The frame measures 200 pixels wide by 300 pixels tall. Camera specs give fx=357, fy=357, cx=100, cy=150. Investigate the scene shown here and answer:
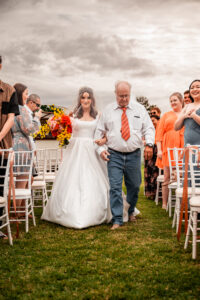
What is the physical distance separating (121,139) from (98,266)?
1.94 metres

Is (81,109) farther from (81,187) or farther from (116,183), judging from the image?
(116,183)

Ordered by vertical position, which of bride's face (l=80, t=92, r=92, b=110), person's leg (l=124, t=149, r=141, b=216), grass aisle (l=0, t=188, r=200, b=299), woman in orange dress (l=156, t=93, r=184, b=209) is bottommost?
grass aisle (l=0, t=188, r=200, b=299)

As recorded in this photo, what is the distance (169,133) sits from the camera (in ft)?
20.9

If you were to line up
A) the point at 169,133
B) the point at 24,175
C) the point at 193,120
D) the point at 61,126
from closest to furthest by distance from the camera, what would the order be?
the point at 193,120
the point at 24,175
the point at 61,126
the point at 169,133

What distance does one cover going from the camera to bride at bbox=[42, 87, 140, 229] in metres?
5.00

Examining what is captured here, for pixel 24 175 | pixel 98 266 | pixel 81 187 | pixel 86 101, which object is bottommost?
pixel 98 266

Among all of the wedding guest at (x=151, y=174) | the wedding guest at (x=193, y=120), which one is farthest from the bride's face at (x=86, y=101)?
the wedding guest at (x=151, y=174)

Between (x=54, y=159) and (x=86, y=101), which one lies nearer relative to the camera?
(x=86, y=101)

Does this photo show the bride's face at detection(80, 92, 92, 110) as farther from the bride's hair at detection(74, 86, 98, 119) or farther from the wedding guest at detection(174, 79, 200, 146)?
the wedding guest at detection(174, 79, 200, 146)

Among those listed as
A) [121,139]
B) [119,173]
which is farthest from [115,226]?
[121,139]

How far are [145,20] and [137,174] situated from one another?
4.78 meters

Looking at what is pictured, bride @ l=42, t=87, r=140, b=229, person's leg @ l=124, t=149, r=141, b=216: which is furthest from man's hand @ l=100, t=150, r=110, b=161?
bride @ l=42, t=87, r=140, b=229

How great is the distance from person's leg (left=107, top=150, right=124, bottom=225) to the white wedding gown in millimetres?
291

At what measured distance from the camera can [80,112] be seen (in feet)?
18.4
